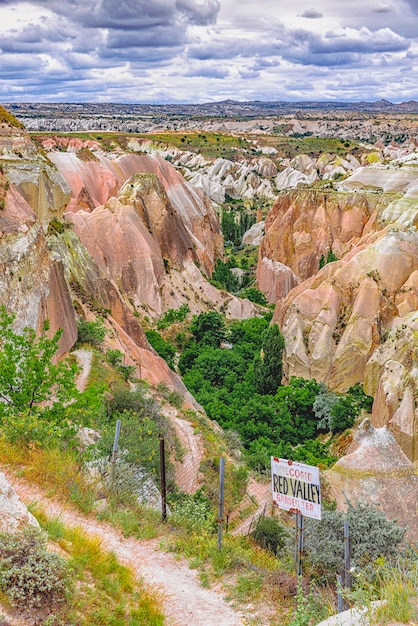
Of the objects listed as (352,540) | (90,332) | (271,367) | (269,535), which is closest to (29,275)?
(90,332)

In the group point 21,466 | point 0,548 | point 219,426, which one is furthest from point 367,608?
point 219,426

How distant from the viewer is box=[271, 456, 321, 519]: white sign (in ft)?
23.8

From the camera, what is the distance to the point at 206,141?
12519cm

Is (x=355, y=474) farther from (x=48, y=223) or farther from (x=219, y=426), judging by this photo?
(x=48, y=223)

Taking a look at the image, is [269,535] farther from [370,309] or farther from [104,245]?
[104,245]

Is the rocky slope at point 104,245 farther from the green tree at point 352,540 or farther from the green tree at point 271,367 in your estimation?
the green tree at point 352,540

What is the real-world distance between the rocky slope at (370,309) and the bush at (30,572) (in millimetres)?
15768

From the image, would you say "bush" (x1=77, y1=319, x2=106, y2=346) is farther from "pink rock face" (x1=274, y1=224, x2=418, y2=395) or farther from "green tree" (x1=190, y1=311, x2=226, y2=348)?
"green tree" (x1=190, y1=311, x2=226, y2=348)

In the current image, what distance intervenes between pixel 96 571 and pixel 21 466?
2.76 metres

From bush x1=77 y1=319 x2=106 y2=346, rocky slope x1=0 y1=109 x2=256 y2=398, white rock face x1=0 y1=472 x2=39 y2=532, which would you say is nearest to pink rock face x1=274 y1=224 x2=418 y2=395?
rocky slope x1=0 y1=109 x2=256 y2=398

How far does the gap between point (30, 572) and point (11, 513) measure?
1067 mm

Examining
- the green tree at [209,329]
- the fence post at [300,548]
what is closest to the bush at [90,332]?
the green tree at [209,329]

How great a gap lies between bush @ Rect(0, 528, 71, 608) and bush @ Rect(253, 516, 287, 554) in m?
4.64

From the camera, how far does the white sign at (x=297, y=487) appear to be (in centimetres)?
727
